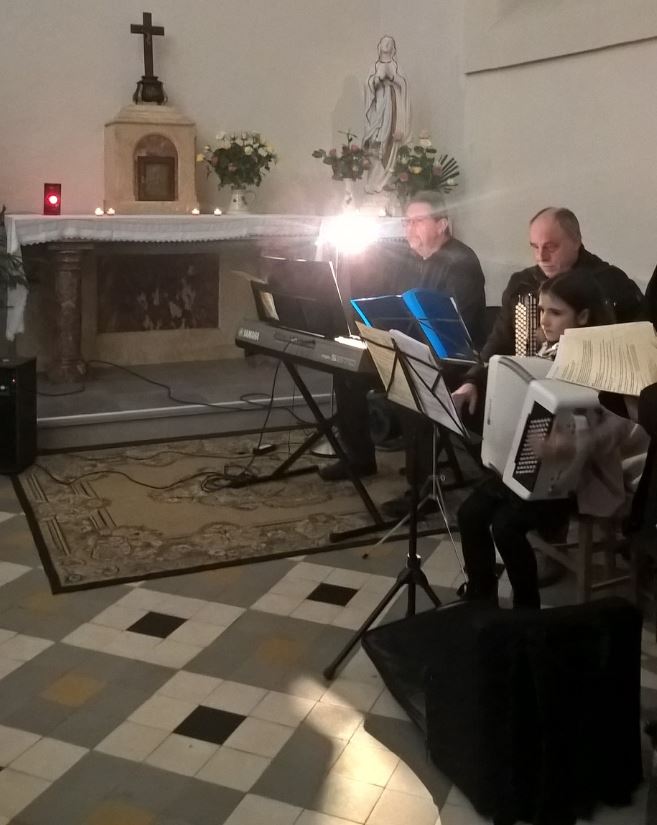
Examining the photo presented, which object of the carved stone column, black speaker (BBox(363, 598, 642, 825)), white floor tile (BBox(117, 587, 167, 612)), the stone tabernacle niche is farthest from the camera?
the stone tabernacle niche

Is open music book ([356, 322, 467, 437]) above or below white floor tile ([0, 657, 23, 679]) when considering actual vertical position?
above

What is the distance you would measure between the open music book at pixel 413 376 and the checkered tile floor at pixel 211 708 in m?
0.75

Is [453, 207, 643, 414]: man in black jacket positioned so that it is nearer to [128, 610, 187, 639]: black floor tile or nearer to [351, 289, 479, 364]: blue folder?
[351, 289, 479, 364]: blue folder

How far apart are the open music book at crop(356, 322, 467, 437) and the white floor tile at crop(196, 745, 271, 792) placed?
38.5 inches

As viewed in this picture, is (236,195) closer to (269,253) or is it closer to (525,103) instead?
(269,253)

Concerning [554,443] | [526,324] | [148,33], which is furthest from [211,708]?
[148,33]

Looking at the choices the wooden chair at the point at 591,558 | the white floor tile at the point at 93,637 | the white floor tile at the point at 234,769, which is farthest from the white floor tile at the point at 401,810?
the white floor tile at the point at 93,637

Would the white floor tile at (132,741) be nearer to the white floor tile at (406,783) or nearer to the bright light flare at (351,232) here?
the white floor tile at (406,783)

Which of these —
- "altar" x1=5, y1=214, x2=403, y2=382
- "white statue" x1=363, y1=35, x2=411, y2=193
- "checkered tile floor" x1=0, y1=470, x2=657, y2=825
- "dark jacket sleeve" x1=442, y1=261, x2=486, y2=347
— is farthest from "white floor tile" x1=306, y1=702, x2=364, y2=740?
"white statue" x1=363, y1=35, x2=411, y2=193

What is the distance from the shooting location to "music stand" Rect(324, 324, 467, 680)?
2.49 meters

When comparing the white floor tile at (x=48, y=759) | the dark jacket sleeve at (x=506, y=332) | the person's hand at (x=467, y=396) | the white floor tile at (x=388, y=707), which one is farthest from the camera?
the dark jacket sleeve at (x=506, y=332)

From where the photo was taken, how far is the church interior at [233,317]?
231 cm

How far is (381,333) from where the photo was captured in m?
2.62

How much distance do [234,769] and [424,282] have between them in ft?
8.26
